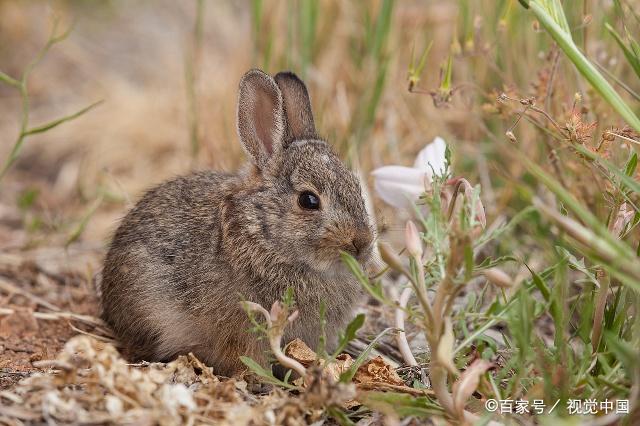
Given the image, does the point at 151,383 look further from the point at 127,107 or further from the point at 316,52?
the point at 127,107

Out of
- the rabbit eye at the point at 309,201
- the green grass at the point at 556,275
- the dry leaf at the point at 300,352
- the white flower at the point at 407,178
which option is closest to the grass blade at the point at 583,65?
the green grass at the point at 556,275

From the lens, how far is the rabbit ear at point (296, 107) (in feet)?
13.0

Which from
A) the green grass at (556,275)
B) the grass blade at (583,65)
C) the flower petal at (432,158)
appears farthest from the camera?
the flower petal at (432,158)

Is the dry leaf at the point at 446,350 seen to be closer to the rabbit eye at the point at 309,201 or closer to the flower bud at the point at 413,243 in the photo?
the flower bud at the point at 413,243

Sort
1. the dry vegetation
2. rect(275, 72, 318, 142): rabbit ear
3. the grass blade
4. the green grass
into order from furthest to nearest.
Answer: rect(275, 72, 318, 142): rabbit ear, the grass blade, the dry vegetation, the green grass

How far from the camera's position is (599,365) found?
3018 mm

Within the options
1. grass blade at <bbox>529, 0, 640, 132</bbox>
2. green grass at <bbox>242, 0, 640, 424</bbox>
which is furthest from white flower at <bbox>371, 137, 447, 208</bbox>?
grass blade at <bbox>529, 0, 640, 132</bbox>

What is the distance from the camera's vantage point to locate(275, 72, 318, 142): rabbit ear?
3963 mm

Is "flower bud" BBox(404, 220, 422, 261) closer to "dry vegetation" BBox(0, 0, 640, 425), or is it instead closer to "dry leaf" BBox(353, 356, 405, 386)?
"dry vegetation" BBox(0, 0, 640, 425)

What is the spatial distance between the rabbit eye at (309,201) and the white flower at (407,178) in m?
0.32

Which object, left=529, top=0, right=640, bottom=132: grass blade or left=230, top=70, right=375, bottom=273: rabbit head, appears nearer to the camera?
left=529, top=0, right=640, bottom=132: grass blade

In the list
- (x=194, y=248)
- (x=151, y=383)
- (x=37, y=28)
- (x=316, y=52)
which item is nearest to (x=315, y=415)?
(x=151, y=383)

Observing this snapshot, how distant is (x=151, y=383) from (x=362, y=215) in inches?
47.7

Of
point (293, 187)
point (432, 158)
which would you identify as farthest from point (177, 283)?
point (432, 158)
